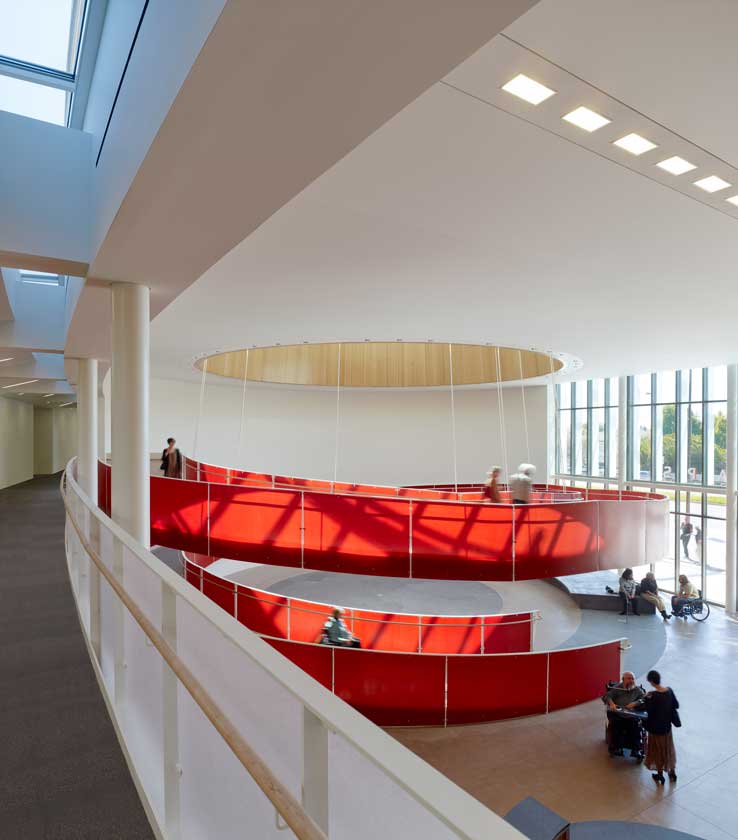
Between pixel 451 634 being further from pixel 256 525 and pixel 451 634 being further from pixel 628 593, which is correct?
pixel 628 593

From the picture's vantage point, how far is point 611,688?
28.9 feet

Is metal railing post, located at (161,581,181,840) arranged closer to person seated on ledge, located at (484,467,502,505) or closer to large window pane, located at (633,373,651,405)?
person seated on ledge, located at (484,467,502,505)

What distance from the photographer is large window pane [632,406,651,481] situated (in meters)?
20.0

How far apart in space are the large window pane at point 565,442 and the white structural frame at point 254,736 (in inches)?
891

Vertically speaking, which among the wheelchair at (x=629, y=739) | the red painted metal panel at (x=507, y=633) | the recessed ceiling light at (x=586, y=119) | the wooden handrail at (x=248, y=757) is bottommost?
the wheelchair at (x=629, y=739)

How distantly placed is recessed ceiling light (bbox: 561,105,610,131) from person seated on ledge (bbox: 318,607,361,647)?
7752 mm

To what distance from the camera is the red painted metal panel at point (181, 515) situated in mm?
8305

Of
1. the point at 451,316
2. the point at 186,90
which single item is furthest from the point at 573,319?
the point at 186,90

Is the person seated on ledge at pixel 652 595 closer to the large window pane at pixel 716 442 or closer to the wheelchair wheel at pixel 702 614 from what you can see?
the wheelchair wheel at pixel 702 614

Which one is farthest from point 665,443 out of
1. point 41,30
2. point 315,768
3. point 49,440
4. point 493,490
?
point 49,440

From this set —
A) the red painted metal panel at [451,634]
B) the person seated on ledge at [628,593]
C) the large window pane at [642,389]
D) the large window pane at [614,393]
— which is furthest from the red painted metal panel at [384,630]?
the large window pane at [614,393]

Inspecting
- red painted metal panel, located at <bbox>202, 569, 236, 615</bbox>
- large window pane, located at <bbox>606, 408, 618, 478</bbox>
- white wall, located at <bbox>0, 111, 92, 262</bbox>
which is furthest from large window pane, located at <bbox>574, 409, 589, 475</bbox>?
white wall, located at <bbox>0, 111, 92, 262</bbox>

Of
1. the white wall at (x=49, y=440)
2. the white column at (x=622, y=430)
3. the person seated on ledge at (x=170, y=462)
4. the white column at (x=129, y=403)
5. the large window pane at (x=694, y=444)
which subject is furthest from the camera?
the white wall at (x=49, y=440)

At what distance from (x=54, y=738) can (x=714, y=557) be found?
757 inches
